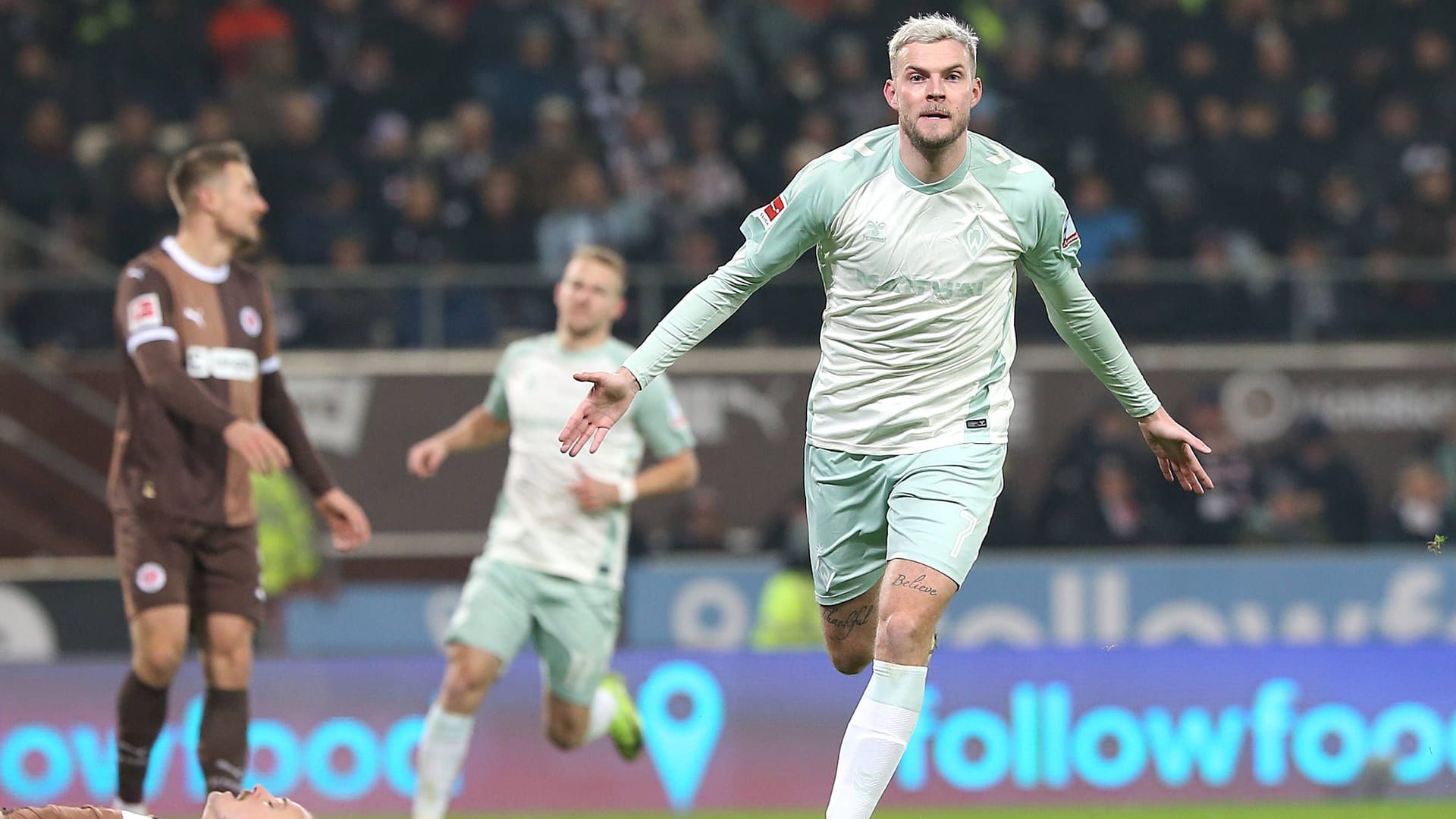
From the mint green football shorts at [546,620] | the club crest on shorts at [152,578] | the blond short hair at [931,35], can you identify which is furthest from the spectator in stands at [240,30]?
the blond short hair at [931,35]

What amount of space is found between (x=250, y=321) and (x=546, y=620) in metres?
1.65

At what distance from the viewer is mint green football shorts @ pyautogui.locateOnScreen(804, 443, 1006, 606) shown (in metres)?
5.68

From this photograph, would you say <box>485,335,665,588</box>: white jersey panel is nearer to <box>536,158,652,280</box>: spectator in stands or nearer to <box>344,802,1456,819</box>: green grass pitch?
<box>344,802,1456,819</box>: green grass pitch

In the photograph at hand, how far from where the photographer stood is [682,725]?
381 inches

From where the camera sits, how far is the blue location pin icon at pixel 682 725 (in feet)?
31.4

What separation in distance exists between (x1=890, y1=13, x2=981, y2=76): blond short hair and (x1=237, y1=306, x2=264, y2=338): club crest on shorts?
281cm

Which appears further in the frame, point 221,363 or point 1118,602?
point 1118,602

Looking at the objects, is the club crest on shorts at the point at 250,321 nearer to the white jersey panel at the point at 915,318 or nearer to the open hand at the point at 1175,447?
the white jersey panel at the point at 915,318

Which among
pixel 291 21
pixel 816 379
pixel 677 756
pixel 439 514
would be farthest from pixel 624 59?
pixel 816 379

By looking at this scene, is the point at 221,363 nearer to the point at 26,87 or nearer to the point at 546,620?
the point at 546,620

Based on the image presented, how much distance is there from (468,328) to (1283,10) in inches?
283

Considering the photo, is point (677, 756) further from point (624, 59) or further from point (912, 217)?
point (624, 59)

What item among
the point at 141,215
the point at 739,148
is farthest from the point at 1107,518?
the point at 141,215

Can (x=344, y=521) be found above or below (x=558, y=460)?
below
